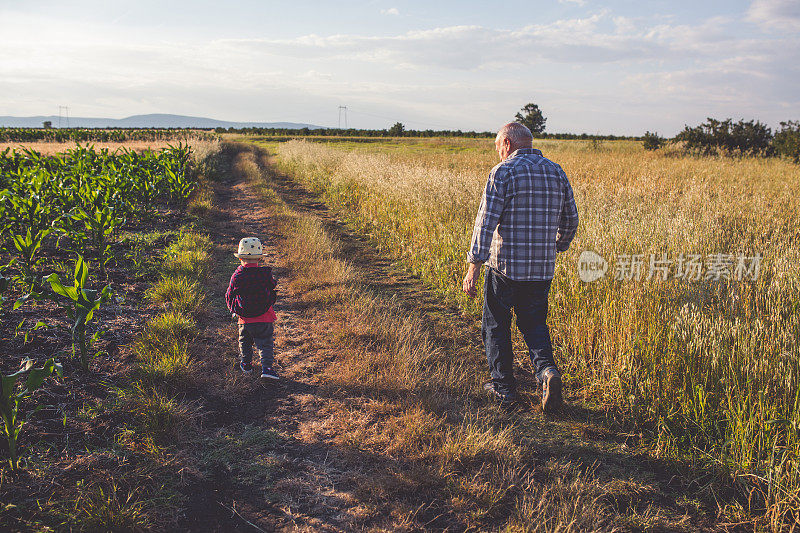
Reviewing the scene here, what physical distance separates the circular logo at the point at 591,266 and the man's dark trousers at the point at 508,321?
1365mm

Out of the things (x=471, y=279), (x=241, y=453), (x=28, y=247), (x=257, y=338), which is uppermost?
(x=471, y=279)

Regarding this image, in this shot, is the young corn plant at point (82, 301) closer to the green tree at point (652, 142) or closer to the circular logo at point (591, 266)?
the circular logo at point (591, 266)

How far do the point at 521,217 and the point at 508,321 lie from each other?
90cm

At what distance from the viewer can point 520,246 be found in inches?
139

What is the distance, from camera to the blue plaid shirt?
3463 millimetres

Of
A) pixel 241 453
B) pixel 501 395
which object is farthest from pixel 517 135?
pixel 241 453

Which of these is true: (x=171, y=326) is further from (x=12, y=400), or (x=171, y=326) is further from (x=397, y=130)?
(x=397, y=130)

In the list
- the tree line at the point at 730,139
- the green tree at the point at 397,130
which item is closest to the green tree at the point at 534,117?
the green tree at the point at 397,130

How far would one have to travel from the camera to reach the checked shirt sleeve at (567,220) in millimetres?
3705

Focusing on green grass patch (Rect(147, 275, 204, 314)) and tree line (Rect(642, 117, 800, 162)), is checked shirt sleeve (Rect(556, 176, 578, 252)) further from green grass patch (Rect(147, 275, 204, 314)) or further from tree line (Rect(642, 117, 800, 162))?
tree line (Rect(642, 117, 800, 162))

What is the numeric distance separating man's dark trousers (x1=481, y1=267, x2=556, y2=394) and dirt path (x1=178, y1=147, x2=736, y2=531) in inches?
14.2

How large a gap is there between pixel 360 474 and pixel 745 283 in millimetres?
4251

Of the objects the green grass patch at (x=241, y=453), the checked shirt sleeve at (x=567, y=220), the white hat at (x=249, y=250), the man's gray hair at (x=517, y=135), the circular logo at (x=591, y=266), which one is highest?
the man's gray hair at (x=517, y=135)

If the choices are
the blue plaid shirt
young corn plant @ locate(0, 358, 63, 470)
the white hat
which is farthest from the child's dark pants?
the blue plaid shirt
